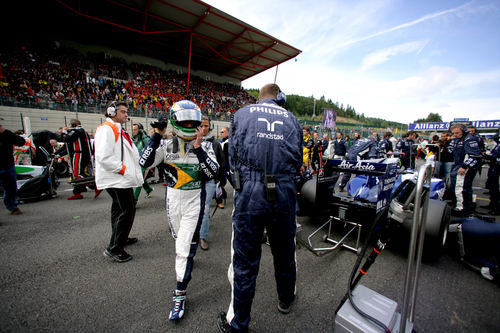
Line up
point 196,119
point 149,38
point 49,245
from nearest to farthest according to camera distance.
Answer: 1. point 196,119
2. point 49,245
3. point 149,38

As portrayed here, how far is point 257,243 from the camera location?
1624 millimetres

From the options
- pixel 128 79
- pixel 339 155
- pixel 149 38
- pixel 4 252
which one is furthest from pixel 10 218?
pixel 128 79

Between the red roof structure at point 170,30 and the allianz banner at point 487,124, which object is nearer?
the red roof structure at point 170,30

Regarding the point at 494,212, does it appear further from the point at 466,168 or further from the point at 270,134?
the point at 270,134

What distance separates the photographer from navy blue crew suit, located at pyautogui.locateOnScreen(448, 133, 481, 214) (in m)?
4.44

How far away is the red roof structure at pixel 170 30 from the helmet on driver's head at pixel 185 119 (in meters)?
13.5

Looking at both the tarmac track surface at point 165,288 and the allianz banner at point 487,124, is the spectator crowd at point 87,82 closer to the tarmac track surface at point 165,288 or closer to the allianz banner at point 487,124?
the tarmac track surface at point 165,288

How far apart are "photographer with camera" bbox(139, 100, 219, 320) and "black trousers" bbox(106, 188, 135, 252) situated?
87 centimetres

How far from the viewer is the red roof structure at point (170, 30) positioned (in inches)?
516

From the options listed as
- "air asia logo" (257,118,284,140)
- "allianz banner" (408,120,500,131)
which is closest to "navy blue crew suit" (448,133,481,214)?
"air asia logo" (257,118,284,140)

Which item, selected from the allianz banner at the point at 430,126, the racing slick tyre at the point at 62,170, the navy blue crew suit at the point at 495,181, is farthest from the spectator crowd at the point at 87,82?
the allianz banner at the point at 430,126

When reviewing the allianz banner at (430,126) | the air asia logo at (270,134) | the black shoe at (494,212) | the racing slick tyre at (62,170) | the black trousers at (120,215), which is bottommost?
the racing slick tyre at (62,170)

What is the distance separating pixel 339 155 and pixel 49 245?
833 centimetres

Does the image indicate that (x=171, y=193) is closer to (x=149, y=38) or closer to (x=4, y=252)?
(x=4, y=252)
